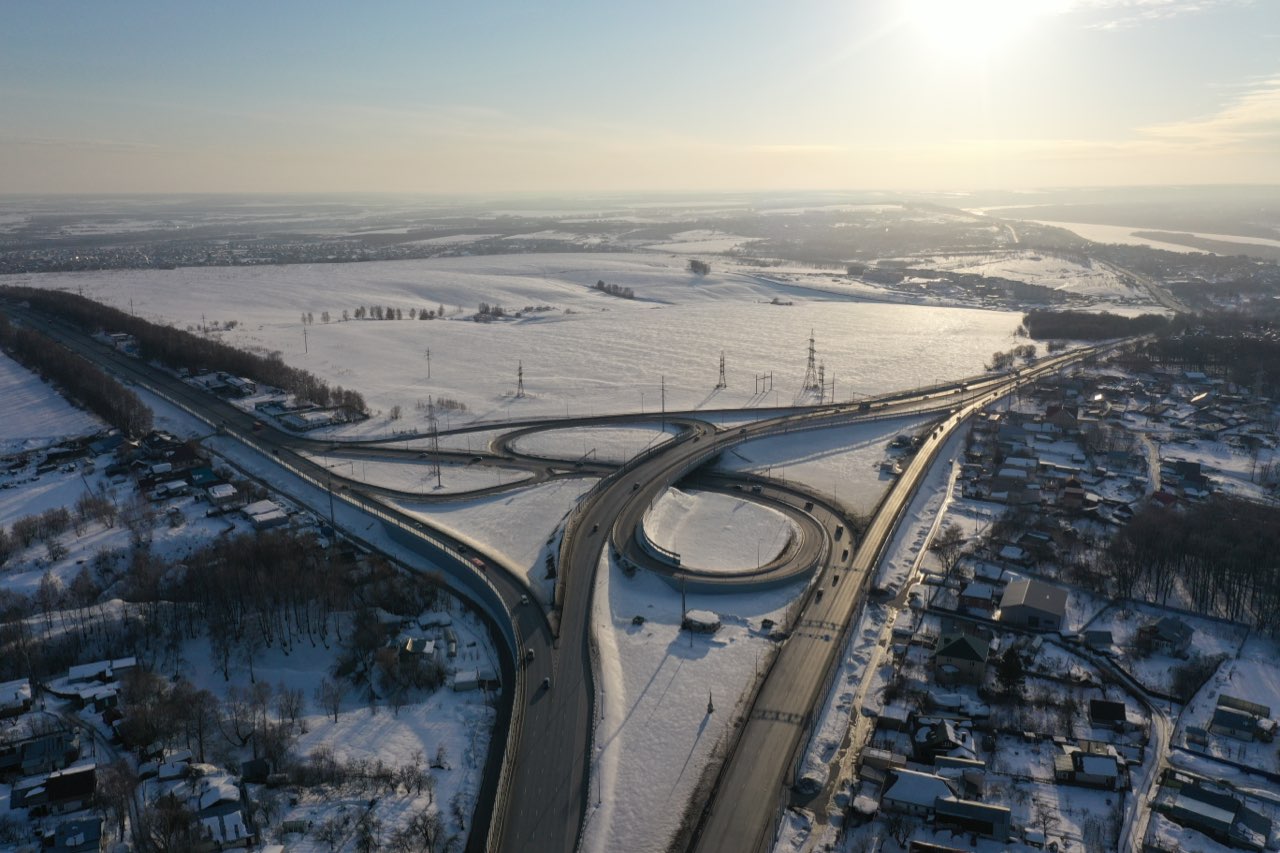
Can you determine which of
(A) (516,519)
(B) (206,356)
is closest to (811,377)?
(A) (516,519)

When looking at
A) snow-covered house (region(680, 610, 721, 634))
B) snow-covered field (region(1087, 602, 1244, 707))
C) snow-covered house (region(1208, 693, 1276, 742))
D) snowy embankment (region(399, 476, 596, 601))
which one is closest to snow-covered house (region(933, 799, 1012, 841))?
snow-covered house (region(1208, 693, 1276, 742))

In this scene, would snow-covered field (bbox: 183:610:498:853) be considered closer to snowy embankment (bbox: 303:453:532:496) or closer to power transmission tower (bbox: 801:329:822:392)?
snowy embankment (bbox: 303:453:532:496)

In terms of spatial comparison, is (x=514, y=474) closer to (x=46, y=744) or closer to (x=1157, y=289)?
(x=46, y=744)

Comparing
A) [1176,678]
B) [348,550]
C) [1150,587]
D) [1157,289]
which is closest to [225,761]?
[348,550]

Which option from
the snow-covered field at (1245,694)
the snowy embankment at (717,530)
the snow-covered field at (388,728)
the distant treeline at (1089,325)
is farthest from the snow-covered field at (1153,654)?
the distant treeline at (1089,325)

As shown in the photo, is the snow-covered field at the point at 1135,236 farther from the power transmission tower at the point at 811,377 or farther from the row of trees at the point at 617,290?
the power transmission tower at the point at 811,377

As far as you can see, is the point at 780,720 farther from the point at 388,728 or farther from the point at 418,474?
the point at 418,474

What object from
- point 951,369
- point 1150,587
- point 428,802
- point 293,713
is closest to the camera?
point 428,802
